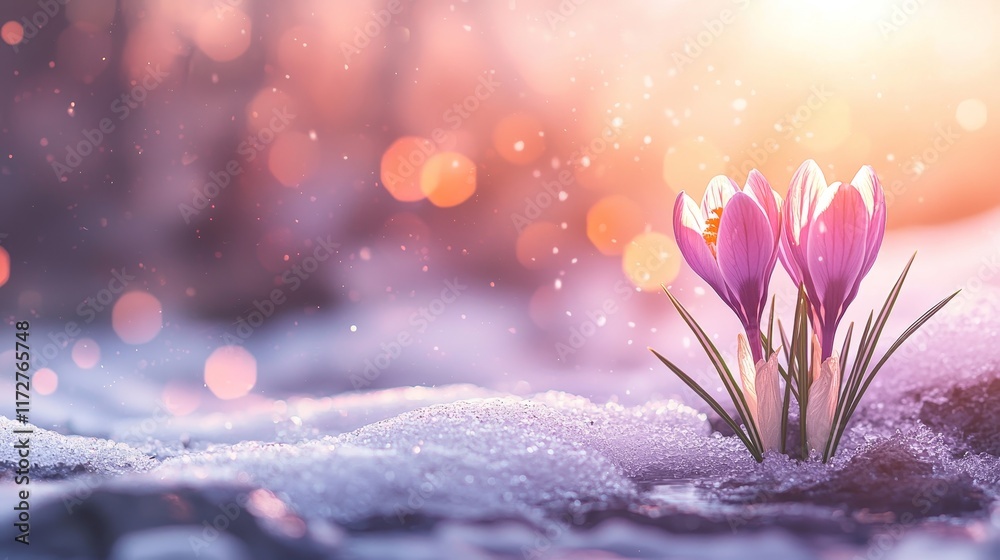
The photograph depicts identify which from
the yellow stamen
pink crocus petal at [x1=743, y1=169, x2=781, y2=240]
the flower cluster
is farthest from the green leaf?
pink crocus petal at [x1=743, y1=169, x2=781, y2=240]

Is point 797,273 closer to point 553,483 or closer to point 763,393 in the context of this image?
point 763,393

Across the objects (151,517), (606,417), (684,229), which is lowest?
(151,517)

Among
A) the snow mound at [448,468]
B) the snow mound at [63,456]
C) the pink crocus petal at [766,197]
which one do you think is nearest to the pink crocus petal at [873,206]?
the pink crocus petal at [766,197]

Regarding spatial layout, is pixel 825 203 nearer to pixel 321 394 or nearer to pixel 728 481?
pixel 728 481

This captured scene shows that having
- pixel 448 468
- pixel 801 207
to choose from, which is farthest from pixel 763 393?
pixel 448 468

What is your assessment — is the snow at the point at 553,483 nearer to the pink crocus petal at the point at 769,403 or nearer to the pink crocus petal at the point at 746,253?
the pink crocus petal at the point at 769,403

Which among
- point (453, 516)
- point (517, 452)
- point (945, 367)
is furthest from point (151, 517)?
point (945, 367)

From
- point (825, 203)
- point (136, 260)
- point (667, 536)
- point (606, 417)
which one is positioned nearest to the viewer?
point (667, 536)

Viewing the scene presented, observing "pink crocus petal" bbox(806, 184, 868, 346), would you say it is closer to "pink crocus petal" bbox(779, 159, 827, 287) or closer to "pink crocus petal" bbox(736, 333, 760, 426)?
"pink crocus petal" bbox(779, 159, 827, 287)
